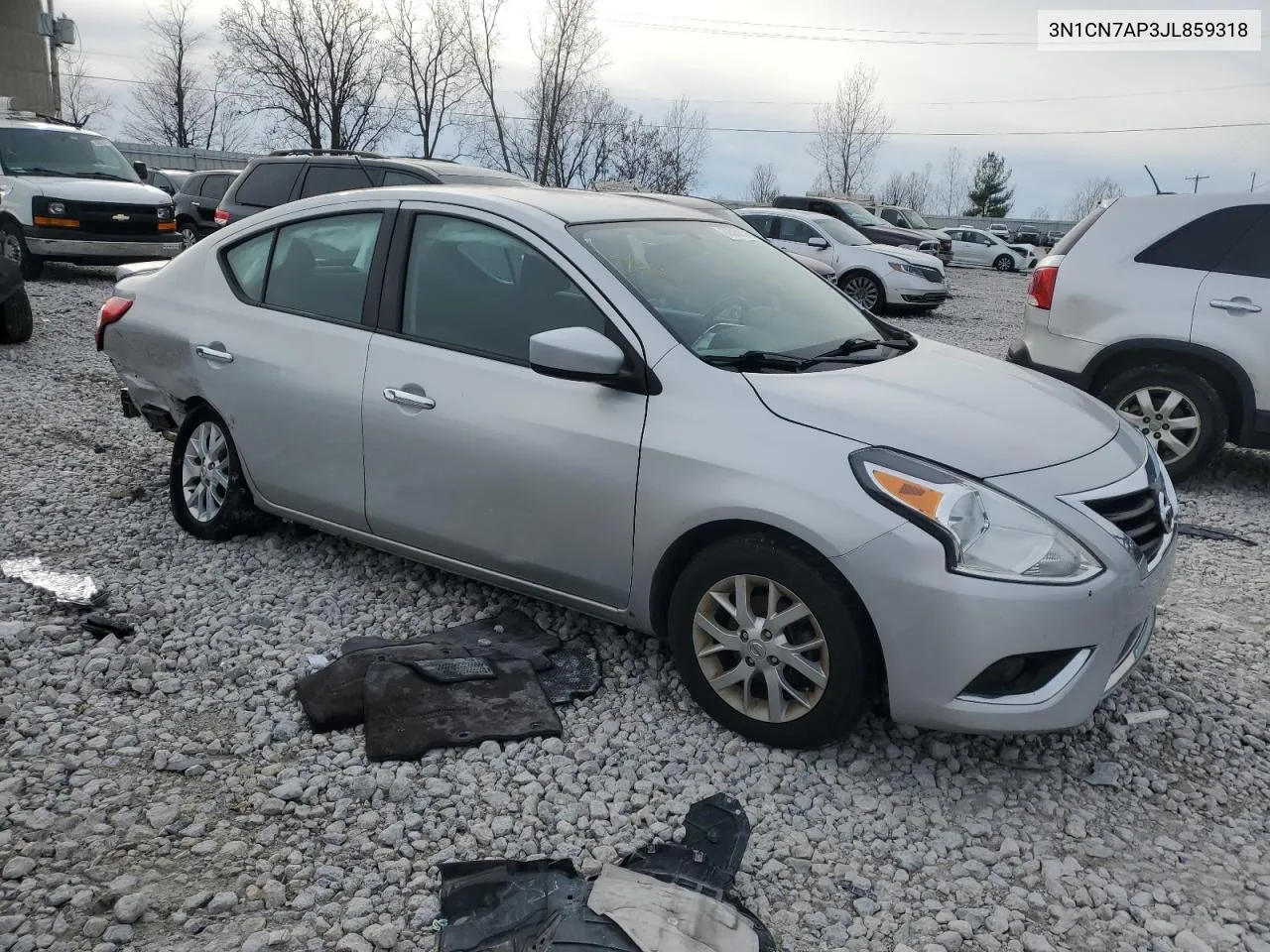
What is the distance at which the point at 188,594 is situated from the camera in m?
4.52

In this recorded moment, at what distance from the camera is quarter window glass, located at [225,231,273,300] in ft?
15.6

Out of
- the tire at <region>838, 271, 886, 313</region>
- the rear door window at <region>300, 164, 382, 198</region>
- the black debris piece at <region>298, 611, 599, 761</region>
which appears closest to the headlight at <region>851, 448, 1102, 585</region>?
the black debris piece at <region>298, 611, 599, 761</region>

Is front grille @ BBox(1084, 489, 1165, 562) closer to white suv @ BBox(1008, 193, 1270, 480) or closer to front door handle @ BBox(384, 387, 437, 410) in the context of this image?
front door handle @ BBox(384, 387, 437, 410)

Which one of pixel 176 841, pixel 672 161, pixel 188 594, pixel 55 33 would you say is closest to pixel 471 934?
pixel 176 841

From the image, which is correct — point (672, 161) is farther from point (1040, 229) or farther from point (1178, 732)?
point (1178, 732)

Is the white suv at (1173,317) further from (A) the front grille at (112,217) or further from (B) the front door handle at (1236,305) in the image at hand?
(A) the front grille at (112,217)

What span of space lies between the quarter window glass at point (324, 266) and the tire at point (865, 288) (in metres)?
12.6

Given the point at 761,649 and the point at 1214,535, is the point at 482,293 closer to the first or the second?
the point at 761,649

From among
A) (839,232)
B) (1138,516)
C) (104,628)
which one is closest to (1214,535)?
(1138,516)

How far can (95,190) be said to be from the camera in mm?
13641

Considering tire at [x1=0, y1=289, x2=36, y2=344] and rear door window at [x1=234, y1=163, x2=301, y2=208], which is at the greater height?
rear door window at [x1=234, y1=163, x2=301, y2=208]

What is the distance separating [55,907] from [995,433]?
2970mm

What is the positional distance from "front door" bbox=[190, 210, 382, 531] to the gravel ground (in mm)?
556

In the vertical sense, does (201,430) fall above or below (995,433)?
below
